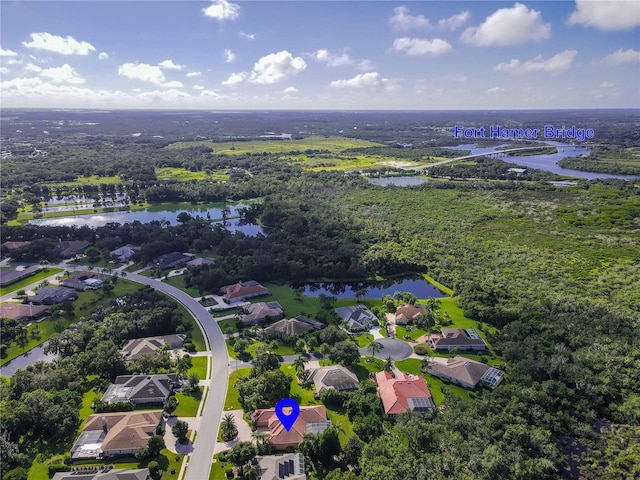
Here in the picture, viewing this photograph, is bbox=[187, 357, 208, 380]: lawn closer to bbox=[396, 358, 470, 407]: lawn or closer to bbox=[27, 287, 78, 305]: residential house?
bbox=[396, 358, 470, 407]: lawn

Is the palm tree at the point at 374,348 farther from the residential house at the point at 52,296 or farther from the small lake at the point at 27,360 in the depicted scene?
the residential house at the point at 52,296

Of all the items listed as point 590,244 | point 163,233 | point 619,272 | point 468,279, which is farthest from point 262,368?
point 590,244

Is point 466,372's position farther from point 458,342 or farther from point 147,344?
point 147,344

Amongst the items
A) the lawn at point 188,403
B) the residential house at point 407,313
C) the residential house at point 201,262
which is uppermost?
the residential house at point 201,262

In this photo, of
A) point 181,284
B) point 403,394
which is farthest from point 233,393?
point 181,284

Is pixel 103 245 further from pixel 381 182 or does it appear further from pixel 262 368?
pixel 381 182

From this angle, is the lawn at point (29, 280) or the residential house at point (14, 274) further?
the residential house at point (14, 274)

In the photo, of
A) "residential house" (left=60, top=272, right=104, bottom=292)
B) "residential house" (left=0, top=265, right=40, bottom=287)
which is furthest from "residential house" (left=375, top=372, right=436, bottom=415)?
"residential house" (left=0, top=265, right=40, bottom=287)

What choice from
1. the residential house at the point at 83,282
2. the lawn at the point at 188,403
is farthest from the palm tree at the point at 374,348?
the residential house at the point at 83,282
